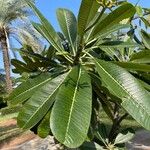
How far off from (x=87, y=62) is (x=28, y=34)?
15993 mm

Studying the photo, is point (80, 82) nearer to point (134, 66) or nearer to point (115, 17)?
point (134, 66)

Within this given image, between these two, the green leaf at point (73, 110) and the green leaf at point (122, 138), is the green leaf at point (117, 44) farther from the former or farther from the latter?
the green leaf at point (122, 138)

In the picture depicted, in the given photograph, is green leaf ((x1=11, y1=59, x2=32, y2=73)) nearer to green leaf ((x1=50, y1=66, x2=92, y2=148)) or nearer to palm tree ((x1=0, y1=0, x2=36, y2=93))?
green leaf ((x1=50, y1=66, x2=92, y2=148))

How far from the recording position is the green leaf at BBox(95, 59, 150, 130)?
2121 millimetres

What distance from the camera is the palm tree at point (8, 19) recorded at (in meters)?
18.4

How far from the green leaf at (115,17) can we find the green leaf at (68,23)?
0.80ft

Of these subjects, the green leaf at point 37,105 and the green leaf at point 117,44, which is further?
the green leaf at point 117,44

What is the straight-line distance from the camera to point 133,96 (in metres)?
2.21

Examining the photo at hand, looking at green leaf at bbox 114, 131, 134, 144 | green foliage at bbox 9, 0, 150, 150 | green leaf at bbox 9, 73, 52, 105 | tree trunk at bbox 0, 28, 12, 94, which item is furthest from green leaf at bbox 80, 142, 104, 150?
tree trunk at bbox 0, 28, 12, 94

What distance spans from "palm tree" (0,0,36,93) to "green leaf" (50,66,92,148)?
15.9 m

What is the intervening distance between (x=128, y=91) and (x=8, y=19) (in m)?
17.4

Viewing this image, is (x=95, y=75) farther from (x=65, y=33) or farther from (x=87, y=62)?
(x=65, y=33)

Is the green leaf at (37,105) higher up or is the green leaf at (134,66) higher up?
the green leaf at (134,66)

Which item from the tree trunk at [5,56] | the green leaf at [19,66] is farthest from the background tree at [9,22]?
the green leaf at [19,66]
